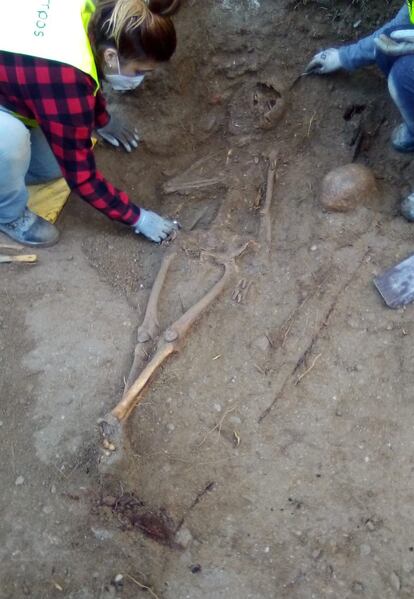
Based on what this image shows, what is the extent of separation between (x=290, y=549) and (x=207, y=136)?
2677mm

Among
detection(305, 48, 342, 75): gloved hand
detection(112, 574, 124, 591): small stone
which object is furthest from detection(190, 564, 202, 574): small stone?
detection(305, 48, 342, 75): gloved hand

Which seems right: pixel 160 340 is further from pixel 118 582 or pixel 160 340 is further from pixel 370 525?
pixel 370 525

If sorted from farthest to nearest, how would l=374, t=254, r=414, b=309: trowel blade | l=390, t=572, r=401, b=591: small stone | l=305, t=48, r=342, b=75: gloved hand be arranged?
l=305, t=48, r=342, b=75: gloved hand < l=374, t=254, r=414, b=309: trowel blade < l=390, t=572, r=401, b=591: small stone

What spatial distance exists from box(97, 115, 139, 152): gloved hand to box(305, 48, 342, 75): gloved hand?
46.4 inches

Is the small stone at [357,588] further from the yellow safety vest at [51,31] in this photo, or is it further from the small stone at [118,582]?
the yellow safety vest at [51,31]

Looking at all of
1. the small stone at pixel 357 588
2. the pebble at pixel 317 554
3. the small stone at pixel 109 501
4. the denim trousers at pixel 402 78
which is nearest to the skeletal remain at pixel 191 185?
the denim trousers at pixel 402 78

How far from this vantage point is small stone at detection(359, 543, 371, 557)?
2.43m

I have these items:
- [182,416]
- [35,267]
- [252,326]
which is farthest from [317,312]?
[35,267]

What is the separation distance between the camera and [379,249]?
322 cm

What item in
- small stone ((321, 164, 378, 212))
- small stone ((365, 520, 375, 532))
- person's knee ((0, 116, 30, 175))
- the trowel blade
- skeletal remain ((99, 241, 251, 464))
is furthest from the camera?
small stone ((321, 164, 378, 212))

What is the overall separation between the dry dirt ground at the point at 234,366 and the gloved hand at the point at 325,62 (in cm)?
13

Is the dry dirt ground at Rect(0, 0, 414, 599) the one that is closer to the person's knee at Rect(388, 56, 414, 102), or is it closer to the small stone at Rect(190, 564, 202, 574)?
the small stone at Rect(190, 564, 202, 574)

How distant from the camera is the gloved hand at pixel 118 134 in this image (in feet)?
12.6

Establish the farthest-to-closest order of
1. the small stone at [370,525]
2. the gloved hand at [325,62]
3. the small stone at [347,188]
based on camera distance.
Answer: the gloved hand at [325,62] < the small stone at [347,188] < the small stone at [370,525]
